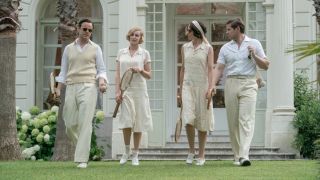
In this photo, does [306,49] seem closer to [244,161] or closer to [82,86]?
[82,86]

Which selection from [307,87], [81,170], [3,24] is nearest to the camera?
[81,170]

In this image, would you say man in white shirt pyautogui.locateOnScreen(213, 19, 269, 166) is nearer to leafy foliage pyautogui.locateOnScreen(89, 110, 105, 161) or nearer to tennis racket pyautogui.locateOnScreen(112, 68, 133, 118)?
tennis racket pyautogui.locateOnScreen(112, 68, 133, 118)

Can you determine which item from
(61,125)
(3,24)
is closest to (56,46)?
(61,125)

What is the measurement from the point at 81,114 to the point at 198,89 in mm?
1771

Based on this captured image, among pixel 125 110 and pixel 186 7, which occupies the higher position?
pixel 186 7

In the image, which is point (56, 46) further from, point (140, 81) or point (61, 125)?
point (140, 81)

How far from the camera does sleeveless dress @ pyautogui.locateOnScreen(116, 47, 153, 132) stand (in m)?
11.0

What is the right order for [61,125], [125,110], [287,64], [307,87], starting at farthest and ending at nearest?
[307,87] → [287,64] → [61,125] → [125,110]

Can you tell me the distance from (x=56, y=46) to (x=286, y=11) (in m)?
5.86


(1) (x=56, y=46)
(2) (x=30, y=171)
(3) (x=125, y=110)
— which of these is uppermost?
(1) (x=56, y=46)

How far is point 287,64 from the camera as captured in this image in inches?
654

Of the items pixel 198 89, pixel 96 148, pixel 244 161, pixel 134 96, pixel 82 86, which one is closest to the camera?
pixel 82 86

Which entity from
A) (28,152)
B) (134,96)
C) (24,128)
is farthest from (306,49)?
(24,128)

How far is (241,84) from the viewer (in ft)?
34.2
